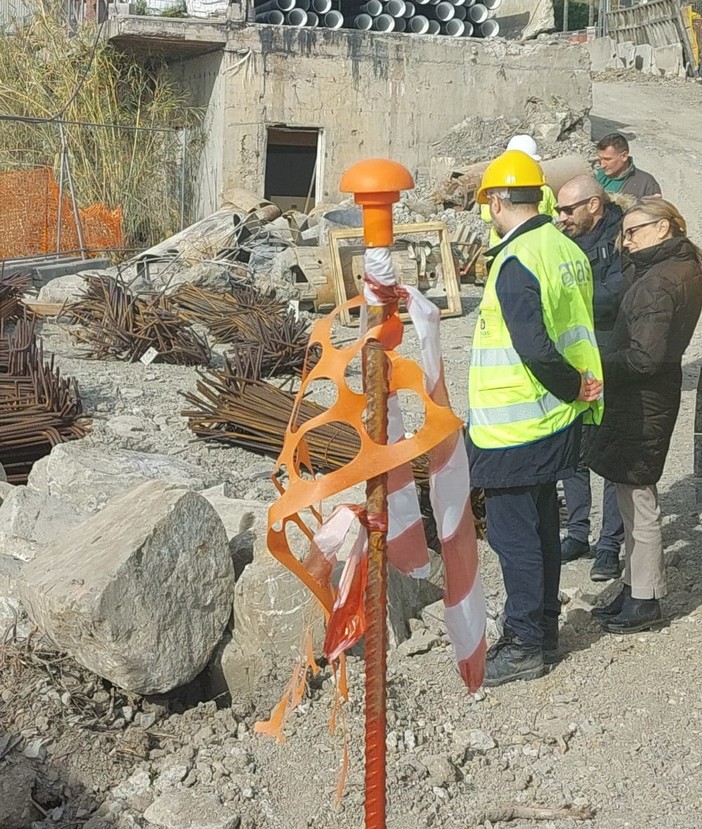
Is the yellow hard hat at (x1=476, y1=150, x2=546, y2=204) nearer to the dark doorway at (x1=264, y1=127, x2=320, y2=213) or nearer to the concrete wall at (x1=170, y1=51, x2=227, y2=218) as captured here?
the concrete wall at (x1=170, y1=51, x2=227, y2=218)

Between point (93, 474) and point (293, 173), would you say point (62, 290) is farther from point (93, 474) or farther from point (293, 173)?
point (93, 474)

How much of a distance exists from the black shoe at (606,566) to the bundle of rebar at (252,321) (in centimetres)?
359

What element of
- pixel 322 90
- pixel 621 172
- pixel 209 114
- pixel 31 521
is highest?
pixel 621 172

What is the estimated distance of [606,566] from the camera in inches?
209

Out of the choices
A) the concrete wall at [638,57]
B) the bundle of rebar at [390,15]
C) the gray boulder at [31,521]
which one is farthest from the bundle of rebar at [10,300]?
the concrete wall at [638,57]

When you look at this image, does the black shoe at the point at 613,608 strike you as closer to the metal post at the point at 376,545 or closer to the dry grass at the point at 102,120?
the metal post at the point at 376,545

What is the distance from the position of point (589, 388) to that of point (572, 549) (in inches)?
62.5

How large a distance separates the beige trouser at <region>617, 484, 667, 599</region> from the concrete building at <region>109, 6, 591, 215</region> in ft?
42.4

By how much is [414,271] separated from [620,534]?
792cm

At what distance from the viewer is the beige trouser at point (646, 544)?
4652mm

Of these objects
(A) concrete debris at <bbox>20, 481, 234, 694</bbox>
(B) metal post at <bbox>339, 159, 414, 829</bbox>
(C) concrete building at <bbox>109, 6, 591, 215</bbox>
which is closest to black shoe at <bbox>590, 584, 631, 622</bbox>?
(A) concrete debris at <bbox>20, 481, 234, 694</bbox>

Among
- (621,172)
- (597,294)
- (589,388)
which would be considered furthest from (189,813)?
(621,172)

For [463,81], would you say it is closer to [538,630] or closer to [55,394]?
[55,394]

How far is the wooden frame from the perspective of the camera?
1230 cm
